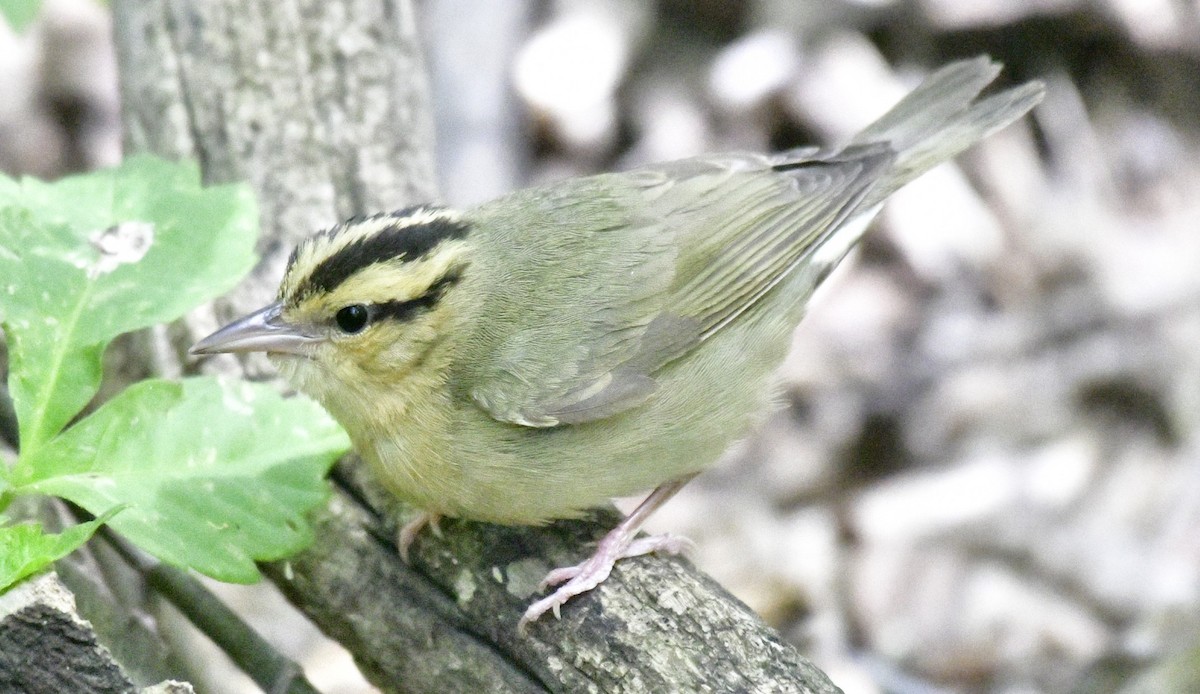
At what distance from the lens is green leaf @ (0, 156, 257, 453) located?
10.2 ft

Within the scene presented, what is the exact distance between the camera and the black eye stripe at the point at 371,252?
141 inches

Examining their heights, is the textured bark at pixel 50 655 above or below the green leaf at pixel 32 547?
below

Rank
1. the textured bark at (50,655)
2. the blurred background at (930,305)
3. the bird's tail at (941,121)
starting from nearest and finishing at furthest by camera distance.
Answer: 1. the textured bark at (50,655)
2. the bird's tail at (941,121)
3. the blurred background at (930,305)

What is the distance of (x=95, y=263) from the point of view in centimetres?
334

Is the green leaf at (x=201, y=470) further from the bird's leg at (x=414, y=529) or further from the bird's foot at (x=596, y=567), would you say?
the bird's foot at (x=596, y=567)

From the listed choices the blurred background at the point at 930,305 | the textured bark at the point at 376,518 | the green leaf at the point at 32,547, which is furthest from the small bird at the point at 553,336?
the blurred background at the point at 930,305

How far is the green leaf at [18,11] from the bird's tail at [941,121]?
2699 mm

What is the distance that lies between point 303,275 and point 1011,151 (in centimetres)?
485

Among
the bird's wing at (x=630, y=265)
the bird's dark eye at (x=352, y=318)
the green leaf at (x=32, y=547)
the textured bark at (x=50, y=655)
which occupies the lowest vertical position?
the textured bark at (x=50, y=655)

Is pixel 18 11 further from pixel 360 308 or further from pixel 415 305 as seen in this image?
pixel 415 305

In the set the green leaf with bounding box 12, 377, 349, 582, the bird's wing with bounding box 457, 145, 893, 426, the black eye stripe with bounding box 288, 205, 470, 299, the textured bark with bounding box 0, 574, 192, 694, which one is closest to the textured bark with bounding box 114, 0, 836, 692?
the green leaf with bounding box 12, 377, 349, 582

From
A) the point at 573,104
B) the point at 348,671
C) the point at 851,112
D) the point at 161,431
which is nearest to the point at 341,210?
the point at 161,431

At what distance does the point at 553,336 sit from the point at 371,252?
58 cm

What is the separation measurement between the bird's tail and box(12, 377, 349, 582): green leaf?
2.28m
